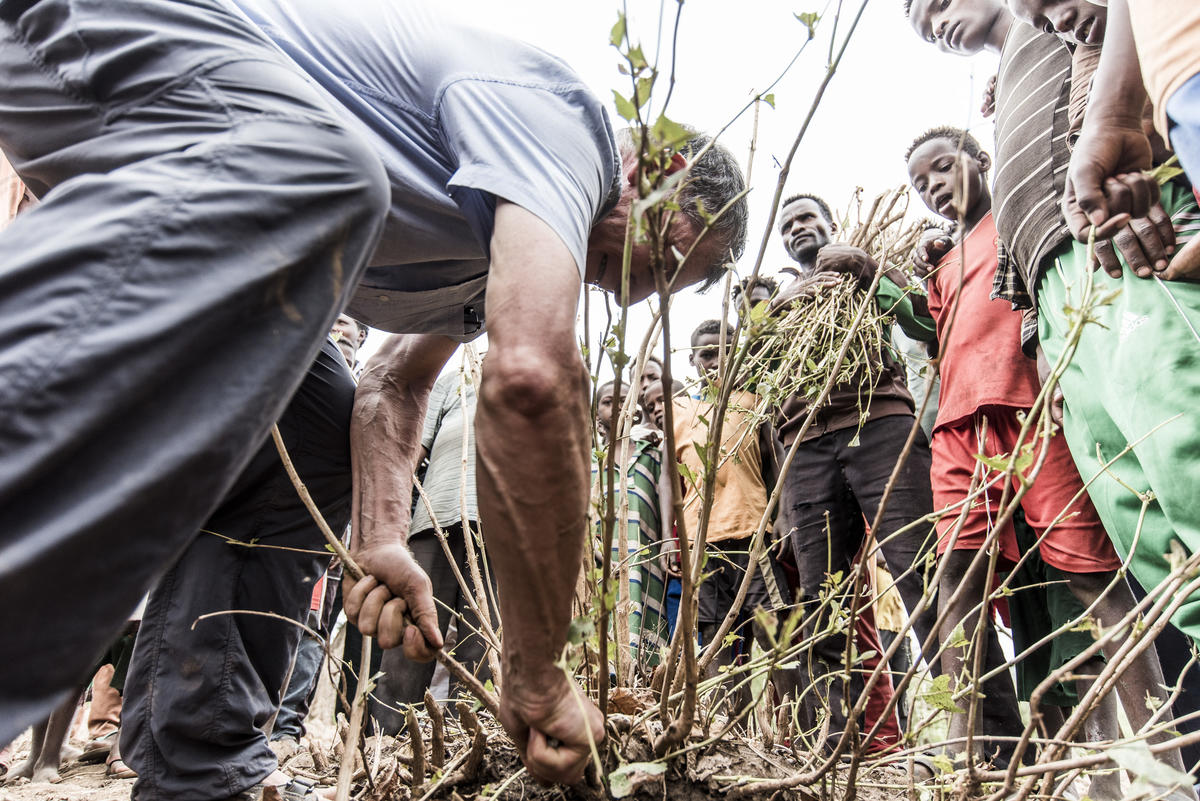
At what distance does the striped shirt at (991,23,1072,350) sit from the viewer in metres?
1.94

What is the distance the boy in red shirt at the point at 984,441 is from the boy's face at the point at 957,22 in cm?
50

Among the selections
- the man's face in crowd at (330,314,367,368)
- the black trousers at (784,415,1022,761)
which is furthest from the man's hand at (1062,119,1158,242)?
the man's face in crowd at (330,314,367,368)

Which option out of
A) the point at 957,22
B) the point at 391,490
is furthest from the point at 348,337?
the point at 957,22

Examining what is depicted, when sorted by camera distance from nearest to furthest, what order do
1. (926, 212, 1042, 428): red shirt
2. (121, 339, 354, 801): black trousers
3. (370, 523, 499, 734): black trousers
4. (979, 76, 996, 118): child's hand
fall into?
(121, 339, 354, 801): black trousers
(926, 212, 1042, 428): red shirt
(979, 76, 996, 118): child's hand
(370, 523, 499, 734): black trousers

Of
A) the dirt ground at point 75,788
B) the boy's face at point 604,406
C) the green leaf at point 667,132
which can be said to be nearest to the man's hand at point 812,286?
the green leaf at point 667,132

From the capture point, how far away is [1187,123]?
1178mm

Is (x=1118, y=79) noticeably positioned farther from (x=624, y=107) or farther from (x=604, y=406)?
(x=604, y=406)

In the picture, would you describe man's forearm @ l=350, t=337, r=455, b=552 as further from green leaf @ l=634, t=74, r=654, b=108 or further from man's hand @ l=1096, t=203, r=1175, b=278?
man's hand @ l=1096, t=203, r=1175, b=278

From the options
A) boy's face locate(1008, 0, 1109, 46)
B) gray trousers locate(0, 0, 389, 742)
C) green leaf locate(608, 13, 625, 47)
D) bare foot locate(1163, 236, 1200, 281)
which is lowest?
gray trousers locate(0, 0, 389, 742)

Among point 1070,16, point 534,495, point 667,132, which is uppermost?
point 1070,16

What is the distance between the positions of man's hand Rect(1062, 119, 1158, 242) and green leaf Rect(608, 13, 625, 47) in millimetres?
1167

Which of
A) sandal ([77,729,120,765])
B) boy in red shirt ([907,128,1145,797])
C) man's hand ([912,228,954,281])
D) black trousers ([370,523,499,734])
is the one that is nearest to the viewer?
boy in red shirt ([907,128,1145,797])

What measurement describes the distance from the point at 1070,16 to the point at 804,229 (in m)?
2.22

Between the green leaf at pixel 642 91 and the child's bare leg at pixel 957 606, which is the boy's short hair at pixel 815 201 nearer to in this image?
the child's bare leg at pixel 957 606
